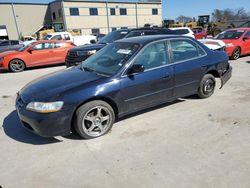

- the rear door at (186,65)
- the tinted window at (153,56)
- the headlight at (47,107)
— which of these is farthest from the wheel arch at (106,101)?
the rear door at (186,65)

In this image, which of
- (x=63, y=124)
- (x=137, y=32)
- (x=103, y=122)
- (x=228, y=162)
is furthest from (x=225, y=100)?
(x=137, y=32)

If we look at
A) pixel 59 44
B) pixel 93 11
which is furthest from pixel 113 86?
pixel 93 11

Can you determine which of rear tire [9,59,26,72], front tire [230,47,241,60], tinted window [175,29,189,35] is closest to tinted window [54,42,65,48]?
rear tire [9,59,26,72]

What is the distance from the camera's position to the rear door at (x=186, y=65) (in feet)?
15.5

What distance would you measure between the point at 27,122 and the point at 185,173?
2395 mm

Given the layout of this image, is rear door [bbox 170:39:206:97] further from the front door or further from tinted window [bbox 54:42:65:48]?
tinted window [bbox 54:42:65:48]

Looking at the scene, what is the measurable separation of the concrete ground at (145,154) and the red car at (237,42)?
6686 millimetres

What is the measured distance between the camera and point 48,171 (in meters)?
3.10

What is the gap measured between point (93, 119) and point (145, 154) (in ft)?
3.35

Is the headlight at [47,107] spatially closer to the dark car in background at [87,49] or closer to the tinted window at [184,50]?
the tinted window at [184,50]

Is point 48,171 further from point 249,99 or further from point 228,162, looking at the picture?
point 249,99

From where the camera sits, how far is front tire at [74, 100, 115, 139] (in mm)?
3689

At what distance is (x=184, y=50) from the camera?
495cm

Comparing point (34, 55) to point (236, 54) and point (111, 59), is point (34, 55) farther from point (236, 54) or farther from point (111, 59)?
point (236, 54)
